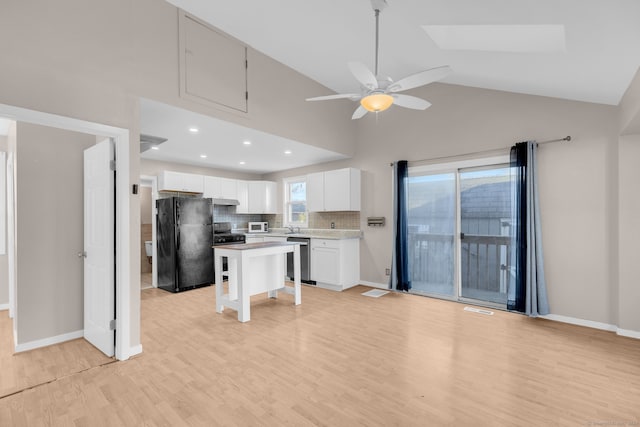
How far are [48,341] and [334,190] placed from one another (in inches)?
167

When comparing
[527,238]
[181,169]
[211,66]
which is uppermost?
[211,66]

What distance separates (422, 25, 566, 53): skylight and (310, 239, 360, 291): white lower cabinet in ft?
10.6

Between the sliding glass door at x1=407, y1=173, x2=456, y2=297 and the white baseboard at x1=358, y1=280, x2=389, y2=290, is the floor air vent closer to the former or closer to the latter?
the sliding glass door at x1=407, y1=173, x2=456, y2=297

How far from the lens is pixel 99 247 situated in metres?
2.79

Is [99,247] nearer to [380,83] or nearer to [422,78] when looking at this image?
[380,83]

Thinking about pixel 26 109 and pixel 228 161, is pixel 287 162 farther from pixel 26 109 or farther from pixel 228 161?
pixel 26 109

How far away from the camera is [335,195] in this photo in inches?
211

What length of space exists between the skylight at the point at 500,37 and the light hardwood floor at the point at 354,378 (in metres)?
2.58

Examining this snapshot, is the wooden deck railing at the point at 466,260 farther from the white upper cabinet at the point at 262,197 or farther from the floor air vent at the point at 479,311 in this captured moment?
the white upper cabinet at the point at 262,197

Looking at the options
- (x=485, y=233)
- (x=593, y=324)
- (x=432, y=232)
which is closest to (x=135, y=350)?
(x=432, y=232)

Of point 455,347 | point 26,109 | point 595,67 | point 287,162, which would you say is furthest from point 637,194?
point 26,109

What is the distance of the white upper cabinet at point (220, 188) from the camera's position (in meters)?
6.02

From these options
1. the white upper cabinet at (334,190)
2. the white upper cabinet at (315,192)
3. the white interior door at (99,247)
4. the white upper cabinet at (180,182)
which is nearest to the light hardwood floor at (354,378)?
the white interior door at (99,247)

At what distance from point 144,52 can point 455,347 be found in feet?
13.3
